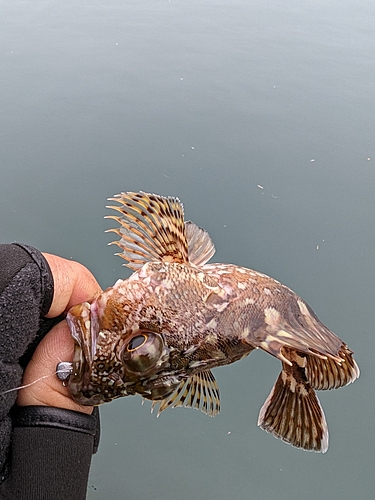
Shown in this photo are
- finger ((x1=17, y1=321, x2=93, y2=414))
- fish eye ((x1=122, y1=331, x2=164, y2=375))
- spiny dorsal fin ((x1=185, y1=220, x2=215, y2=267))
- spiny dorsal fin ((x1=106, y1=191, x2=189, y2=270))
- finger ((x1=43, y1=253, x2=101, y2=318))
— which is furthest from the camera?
spiny dorsal fin ((x1=185, y1=220, x2=215, y2=267))

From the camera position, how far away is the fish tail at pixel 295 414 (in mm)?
2105

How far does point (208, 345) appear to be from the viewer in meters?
1.95

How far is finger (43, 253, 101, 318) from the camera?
209 cm

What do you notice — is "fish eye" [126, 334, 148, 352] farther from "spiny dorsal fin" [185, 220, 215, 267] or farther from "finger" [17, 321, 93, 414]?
"spiny dorsal fin" [185, 220, 215, 267]

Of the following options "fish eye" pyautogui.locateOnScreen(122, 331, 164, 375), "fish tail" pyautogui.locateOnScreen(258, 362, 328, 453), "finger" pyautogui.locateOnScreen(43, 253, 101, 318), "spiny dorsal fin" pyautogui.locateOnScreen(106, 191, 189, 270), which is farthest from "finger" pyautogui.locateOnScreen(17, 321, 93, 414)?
"fish tail" pyautogui.locateOnScreen(258, 362, 328, 453)

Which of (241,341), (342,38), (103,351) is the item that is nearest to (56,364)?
(103,351)

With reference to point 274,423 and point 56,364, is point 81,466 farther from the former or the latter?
point 274,423

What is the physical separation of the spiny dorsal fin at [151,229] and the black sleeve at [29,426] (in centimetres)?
49

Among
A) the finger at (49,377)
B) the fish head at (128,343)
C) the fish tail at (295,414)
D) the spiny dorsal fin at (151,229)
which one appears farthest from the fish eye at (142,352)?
the fish tail at (295,414)

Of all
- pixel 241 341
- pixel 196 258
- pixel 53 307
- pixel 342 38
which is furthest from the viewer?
pixel 342 38

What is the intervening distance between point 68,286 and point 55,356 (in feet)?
1.01

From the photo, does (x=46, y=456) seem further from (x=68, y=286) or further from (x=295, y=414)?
(x=295, y=414)

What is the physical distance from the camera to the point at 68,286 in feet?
6.92

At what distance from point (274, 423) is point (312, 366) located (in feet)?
1.03
